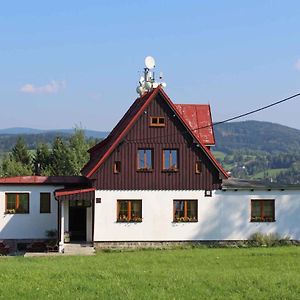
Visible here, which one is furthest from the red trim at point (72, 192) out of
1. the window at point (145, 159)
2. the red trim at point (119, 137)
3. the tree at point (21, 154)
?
the tree at point (21, 154)

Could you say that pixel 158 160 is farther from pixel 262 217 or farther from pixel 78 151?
pixel 78 151

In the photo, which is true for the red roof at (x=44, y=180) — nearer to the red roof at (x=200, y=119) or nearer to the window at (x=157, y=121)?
the window at (x=157, y=121)

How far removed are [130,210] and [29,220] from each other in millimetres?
5680

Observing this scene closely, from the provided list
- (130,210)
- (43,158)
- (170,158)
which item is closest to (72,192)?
(130,210)

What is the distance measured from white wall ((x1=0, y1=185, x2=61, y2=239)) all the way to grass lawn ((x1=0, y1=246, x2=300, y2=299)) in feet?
30.0

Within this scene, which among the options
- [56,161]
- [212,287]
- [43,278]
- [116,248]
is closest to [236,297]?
[212,287]

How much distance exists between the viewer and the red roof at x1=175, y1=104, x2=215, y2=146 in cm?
3588

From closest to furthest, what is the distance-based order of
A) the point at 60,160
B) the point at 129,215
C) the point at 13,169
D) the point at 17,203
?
the point at 129,215 < the point at 17,203 < the point at 13,169 < the point at 60,160

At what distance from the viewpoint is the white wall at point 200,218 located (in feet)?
103

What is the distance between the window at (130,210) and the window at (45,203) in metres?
4.32

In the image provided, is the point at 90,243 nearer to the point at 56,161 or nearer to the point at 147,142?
the point at 147,142

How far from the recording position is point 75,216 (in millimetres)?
32594

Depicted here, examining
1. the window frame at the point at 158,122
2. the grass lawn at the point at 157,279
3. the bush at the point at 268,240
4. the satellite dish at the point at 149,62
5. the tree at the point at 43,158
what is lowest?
the bush at the point at 268,240

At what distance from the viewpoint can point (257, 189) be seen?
32.2 meters
